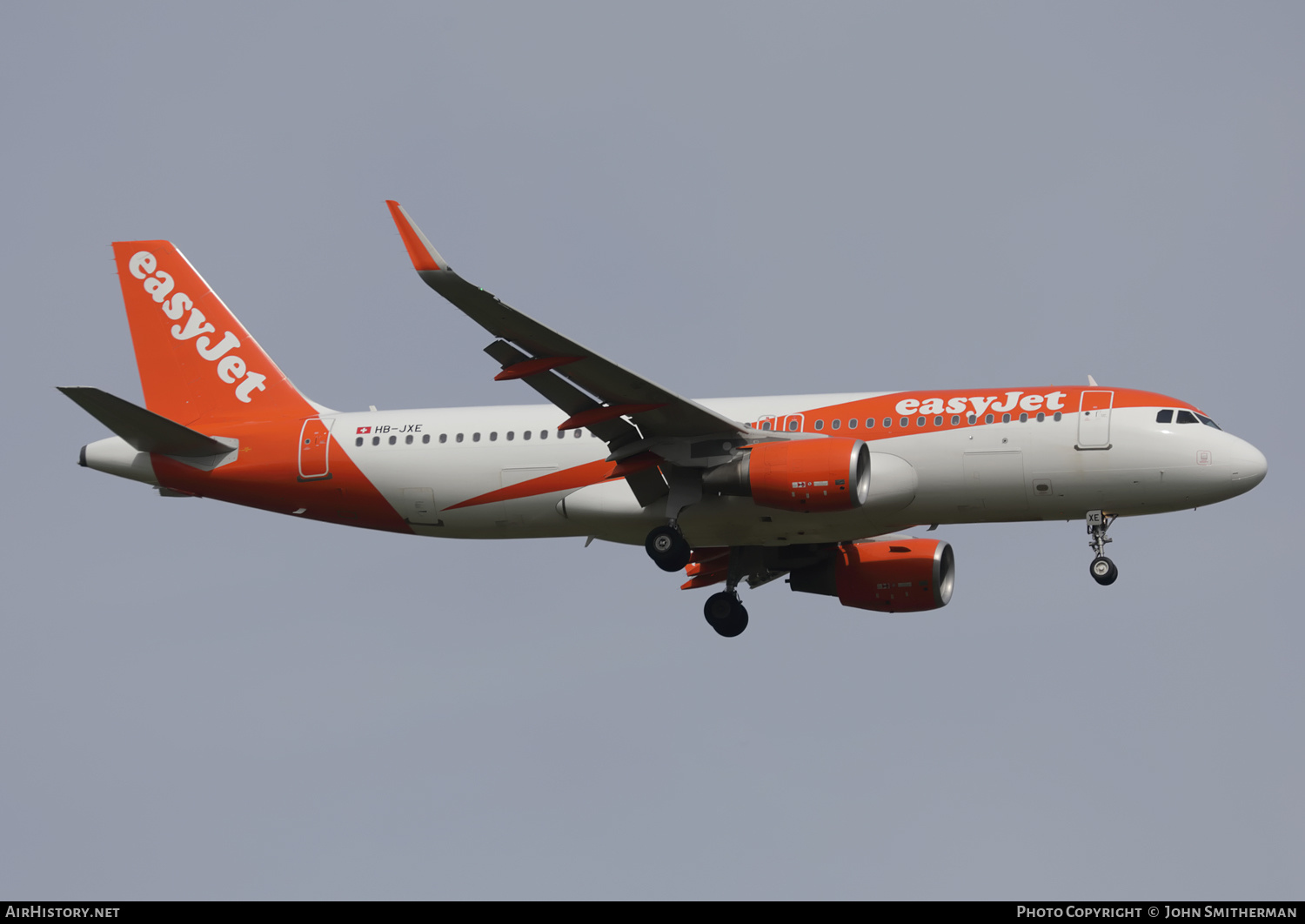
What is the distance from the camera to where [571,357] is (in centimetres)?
3403

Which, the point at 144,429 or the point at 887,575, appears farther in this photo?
the point at 887,575

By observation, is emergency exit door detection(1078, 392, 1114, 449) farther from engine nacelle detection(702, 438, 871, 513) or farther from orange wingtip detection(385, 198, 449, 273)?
orange wingtip detection(385, 198, 449, 273)

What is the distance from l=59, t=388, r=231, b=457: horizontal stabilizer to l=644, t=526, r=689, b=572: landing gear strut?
10952 millimetres

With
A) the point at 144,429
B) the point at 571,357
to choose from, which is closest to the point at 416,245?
the point at 571,357

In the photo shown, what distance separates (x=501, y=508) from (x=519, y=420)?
2117mm

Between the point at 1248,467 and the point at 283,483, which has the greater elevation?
the point at 1248,467

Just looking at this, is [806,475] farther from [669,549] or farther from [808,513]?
[669,549]

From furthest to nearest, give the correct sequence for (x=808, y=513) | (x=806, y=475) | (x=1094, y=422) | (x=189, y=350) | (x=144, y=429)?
(x=189, y=350), (x=144, y=429), (x=1094, y=422), (x=808, y=513), (x=806, y=475)

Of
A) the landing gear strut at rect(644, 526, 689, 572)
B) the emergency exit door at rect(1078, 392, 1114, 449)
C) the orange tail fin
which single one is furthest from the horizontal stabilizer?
the emergency exit door at rect(1078, 392, 1114, 449)

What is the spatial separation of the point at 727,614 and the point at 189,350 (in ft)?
49.6

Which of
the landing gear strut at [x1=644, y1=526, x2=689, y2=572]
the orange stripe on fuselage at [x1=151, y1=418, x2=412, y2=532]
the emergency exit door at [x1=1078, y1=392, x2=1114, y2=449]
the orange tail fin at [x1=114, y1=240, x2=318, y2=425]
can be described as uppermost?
the orange tail fin at [x1=114, y1=240, x2=318, y2=425]

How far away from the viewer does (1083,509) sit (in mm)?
36281

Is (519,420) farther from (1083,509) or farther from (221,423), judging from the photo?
(1083,509)

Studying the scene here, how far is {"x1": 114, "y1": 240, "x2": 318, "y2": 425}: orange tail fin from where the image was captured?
41.9 metres
